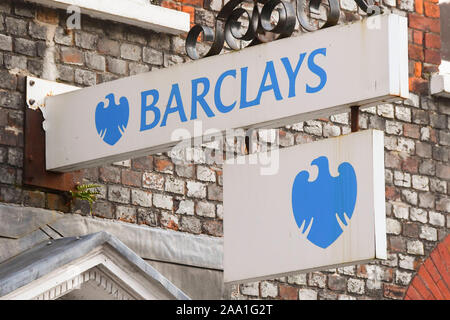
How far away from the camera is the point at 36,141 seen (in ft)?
26.9

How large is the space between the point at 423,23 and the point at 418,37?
145 mm

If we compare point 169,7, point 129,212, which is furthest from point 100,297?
point 169,7

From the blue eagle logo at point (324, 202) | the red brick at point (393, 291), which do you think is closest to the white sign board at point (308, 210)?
the blue eagle logo at point (324, 202)

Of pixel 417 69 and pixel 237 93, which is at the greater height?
pixel 417 69

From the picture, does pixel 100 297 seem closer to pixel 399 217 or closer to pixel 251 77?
pixel 251 77

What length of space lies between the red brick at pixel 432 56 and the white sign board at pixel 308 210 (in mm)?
3606

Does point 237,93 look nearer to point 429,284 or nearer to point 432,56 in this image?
point 429,284

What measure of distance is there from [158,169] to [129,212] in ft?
1.22

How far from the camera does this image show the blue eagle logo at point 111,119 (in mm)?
7609

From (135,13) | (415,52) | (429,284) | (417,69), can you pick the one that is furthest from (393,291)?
(135,13)

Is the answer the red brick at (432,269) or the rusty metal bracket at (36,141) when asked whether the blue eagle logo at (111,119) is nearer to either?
the rusty metal bracket at (36,141)

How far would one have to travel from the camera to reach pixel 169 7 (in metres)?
9.03

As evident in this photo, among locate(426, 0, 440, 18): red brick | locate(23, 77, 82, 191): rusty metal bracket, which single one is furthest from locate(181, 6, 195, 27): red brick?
locate(426, 0, 440, 18): red brick

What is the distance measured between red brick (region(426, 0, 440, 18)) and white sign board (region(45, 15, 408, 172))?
3.43 meters
